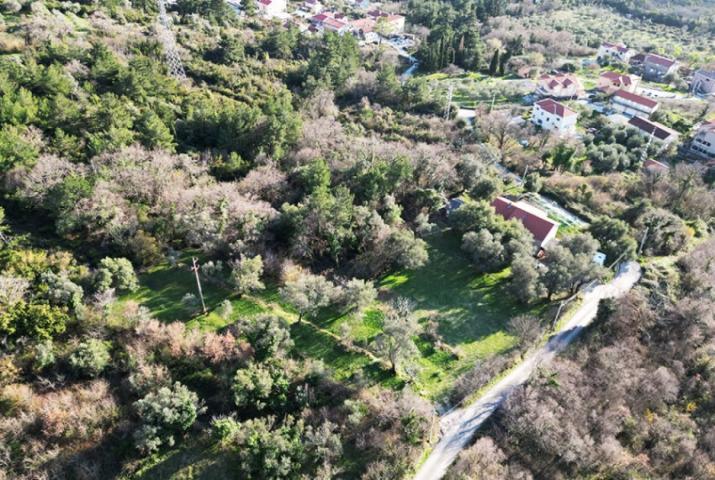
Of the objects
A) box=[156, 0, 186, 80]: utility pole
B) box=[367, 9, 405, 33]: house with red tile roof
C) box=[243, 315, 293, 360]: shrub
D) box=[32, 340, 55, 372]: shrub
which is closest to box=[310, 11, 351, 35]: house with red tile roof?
box=[367, 9, 405, 33]: house with red tile roof

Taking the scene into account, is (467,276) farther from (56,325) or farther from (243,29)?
(243,29)

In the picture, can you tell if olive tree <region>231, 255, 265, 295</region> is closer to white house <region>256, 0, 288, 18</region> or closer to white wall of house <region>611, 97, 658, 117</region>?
white wall of house <region>611, 97, 658, 117</region>

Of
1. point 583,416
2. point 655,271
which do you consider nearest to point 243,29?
point 655,271

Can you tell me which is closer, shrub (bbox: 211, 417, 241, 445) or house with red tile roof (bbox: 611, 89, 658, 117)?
shrub (bbox: 211, 417, 241, 445)

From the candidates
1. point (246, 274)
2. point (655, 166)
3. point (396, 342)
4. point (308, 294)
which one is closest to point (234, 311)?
point (246, 274)

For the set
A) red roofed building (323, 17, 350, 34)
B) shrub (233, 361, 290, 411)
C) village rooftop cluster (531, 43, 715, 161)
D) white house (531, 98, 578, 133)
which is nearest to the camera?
shrub (233, 361, 290, 411)

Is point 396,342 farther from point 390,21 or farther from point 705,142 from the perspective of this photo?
point 390,21
